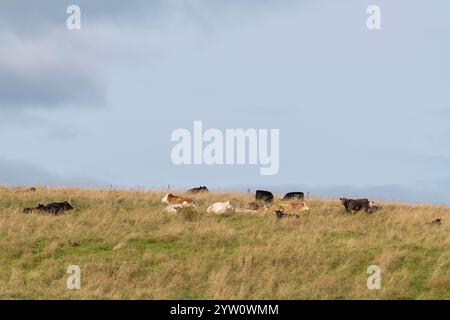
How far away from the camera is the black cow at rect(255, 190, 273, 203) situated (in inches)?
1366

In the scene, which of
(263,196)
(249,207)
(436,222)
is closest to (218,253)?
(249,207)

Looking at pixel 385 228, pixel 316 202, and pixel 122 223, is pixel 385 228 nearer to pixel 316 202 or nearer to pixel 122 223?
pixel 316 202

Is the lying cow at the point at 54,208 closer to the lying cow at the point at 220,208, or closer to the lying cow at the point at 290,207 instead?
the lying cow at the point at 220,208

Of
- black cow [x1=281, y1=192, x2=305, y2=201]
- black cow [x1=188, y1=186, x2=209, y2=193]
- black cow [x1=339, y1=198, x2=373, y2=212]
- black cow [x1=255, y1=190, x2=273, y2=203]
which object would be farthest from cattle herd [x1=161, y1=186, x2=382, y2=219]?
black cow [x1=188, y1=186, x2=209, y2=193]

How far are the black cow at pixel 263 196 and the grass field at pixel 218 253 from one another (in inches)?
157

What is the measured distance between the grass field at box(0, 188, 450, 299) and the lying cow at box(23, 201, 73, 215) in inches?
17.6

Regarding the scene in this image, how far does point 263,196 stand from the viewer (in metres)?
35.0

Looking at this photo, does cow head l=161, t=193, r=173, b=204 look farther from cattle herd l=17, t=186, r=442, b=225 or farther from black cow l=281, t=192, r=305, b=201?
black cow l=281, t=192, r=305, b=201

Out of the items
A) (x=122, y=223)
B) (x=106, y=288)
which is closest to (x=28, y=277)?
(x=106, y=288)

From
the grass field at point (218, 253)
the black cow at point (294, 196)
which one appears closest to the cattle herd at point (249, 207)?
the grass field at point (218, 253)

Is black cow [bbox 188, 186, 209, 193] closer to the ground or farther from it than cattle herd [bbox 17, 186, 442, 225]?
farther from it
